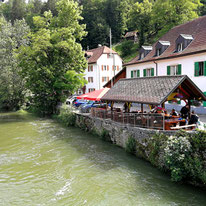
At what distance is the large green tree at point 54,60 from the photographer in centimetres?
2833

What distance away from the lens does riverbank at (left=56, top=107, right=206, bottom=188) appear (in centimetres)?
905

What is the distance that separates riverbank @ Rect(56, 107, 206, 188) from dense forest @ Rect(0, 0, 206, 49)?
31.8 meters

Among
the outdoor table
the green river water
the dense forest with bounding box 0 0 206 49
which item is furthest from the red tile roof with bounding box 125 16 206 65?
the dense forest with bounding box 0 0 206 49

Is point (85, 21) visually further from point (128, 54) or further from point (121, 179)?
point (121, 179)

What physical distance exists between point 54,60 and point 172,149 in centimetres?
2353

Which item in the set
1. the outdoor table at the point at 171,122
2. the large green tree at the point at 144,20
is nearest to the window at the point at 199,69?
the outdoor table at the point at 171,122

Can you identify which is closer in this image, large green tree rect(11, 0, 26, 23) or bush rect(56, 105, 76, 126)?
bush rect(56, 105, 76, 126)

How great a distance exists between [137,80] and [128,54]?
43.6m

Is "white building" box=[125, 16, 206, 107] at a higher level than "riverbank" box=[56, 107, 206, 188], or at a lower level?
higher

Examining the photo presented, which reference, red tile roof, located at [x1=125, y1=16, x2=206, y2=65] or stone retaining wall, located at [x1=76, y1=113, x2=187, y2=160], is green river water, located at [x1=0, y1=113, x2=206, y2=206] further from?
red tile roof, located at [x1=125, y1=16, x2=206, y2=65]

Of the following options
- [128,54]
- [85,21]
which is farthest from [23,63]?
[85,21]

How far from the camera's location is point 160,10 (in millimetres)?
42812

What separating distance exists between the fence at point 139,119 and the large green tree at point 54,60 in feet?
43.6

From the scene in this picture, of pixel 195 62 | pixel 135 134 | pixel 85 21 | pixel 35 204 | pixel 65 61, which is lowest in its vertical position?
pixel 35 204
